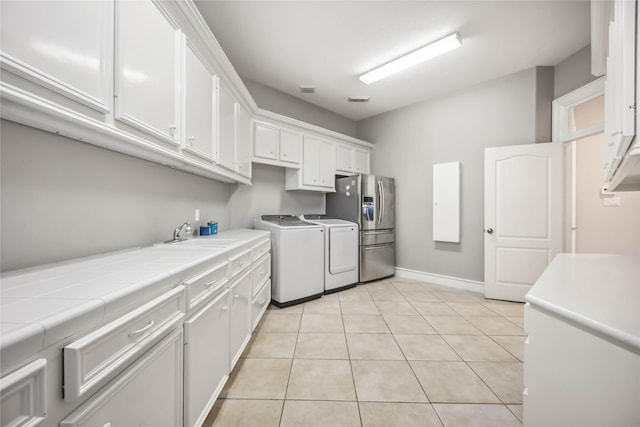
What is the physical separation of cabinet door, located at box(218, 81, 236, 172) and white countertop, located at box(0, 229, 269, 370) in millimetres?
1265

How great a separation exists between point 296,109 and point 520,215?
353cm

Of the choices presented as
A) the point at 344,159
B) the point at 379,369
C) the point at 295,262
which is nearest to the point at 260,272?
the point at 295,262

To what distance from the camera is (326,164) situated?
3961mm

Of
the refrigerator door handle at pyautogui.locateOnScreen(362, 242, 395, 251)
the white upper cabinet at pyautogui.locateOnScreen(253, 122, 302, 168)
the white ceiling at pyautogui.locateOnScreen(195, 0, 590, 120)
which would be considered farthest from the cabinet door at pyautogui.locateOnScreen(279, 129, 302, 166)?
the refrigerator door handle at pyautogui.locateOnScreen(362, 242, 395, 251)

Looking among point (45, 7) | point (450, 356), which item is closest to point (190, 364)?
point (45, 7)

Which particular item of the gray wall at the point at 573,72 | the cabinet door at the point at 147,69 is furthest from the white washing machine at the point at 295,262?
the gray wall at the point at 573,72

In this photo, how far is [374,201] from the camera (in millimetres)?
3984

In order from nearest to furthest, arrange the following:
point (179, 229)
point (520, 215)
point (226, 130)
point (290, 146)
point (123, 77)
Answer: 1. point (123, 77)
2. point (179, 229)
3. point (226, 130)
4. point (520, 215)
5. point (290, 146)

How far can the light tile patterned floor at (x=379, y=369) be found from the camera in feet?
4.54

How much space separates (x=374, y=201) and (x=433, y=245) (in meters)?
1.18

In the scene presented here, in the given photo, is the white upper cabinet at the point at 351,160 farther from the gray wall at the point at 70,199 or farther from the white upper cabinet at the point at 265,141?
the gray wall at the point at 70,199

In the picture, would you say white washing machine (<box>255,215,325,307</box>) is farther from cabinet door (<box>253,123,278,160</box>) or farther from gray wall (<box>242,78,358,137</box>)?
gray wall (<box>242,78,358,137</box>)

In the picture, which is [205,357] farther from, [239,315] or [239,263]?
[239,263]

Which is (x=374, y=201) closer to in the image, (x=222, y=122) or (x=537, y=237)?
(x=537, y=237)
